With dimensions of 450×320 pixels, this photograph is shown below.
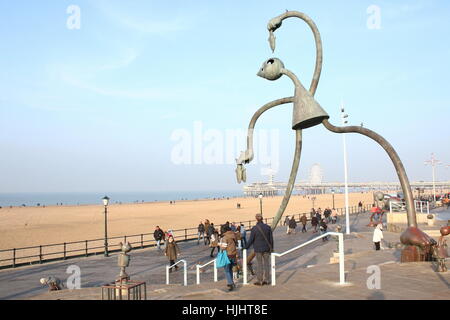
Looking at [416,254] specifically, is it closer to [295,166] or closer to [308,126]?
[295,166]

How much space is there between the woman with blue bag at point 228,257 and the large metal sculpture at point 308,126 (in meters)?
1.25

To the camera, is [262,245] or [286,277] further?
[286,277]

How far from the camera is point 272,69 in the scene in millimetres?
9602

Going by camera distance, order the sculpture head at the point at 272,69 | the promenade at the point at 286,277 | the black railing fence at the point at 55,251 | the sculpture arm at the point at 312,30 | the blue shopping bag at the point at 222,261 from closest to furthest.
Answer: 1. the promenade at the point at 286,277
2. the blue shopping bag at the point at 222,261
3. the sculpture head at the point at 272,69
4. the sculpture arm at the point at 312,30
5. the black railing fence at the point at 55,251

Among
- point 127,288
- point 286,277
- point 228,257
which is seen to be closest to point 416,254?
point 286,277

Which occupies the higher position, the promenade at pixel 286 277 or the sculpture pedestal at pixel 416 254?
the sculpture pedestal at pixel 416 254

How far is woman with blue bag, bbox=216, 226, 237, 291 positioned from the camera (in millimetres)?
7902

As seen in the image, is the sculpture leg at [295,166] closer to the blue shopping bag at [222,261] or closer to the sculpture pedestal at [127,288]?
the blue shopping bag at [222,261]

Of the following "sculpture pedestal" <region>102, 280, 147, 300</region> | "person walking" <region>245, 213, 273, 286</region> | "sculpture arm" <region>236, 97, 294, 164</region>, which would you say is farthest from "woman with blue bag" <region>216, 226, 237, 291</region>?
"sculpture arm" <region>236, 97, 294, 164</region>

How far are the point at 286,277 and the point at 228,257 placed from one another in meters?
1.64

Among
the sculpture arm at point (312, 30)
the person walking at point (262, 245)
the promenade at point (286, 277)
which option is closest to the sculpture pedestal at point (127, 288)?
the promenade at point (286, 277)

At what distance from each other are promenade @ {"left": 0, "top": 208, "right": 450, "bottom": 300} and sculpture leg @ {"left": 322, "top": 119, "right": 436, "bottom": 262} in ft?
1.19

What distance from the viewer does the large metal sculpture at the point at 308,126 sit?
357 inches

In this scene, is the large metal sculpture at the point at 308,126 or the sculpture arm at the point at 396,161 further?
the sculpture arm at the point at 396,161
